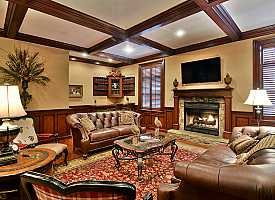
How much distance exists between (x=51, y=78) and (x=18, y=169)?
407cm

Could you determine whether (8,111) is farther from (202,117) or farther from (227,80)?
(202,117)

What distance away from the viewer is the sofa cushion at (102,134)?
3898 millimetres

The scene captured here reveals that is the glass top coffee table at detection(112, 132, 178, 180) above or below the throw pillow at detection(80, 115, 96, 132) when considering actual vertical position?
below

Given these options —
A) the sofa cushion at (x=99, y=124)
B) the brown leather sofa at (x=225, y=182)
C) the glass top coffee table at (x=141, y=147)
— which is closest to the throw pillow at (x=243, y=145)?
the brown leather sofa at (x=225, y=182)

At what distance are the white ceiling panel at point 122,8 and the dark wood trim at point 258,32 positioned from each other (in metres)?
2.48

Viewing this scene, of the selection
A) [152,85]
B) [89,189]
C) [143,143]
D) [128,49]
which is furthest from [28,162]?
[152,85]

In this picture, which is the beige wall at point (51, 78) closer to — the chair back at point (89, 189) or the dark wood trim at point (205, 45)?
the dark wood trim at point (205, 45)

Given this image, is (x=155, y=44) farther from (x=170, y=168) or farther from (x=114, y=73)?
(x=170, y=168)

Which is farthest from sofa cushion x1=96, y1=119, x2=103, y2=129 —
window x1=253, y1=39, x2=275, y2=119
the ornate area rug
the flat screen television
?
window x1=253, y1=39, x2=275, y2=119

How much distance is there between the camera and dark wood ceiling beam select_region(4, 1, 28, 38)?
2990 mm

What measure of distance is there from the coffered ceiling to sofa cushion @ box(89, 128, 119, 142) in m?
2.33

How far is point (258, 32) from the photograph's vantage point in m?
4.23

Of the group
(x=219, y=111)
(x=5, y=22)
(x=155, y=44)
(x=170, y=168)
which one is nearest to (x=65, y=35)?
(x=5, y=22)

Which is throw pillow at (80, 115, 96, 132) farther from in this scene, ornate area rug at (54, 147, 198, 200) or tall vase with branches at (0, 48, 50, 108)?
tall vase with branches at (0, 48, 50, 108)
